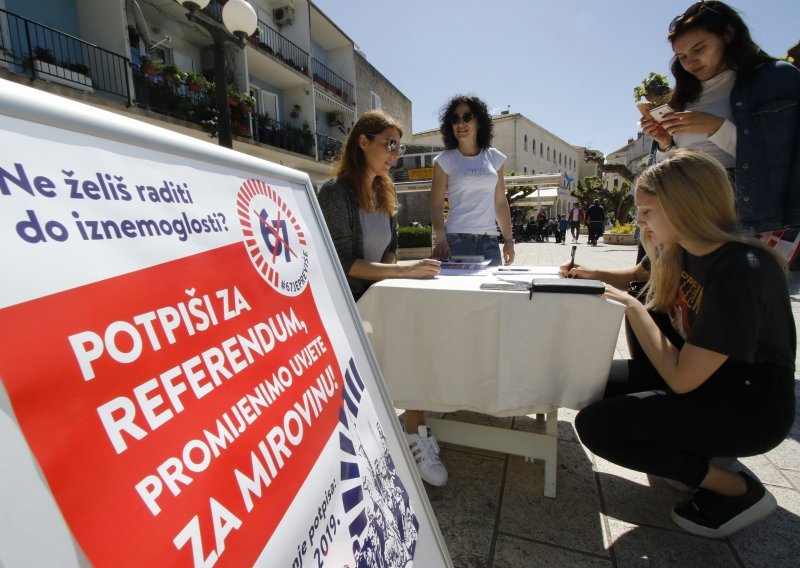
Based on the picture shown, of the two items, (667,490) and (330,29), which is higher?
(330,29)

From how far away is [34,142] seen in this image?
519 mm

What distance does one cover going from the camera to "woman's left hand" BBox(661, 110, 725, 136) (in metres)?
1.93

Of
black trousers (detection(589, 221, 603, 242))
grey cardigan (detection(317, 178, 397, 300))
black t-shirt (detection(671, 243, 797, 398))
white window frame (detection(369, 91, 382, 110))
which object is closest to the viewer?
black t-shirt (detection(671, 243, 797, 398))

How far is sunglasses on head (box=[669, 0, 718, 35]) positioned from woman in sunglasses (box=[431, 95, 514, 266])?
3.45ft

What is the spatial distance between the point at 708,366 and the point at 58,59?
11.1 m

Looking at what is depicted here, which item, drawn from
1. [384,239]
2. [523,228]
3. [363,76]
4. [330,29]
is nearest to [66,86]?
[384,239]

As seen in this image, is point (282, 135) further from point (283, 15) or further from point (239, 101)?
point (283, 15)

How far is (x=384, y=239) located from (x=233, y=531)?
69.9 inches

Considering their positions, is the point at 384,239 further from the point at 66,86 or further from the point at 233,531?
the point at 66,86

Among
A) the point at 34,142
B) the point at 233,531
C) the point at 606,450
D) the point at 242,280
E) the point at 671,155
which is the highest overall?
the point at 671,155

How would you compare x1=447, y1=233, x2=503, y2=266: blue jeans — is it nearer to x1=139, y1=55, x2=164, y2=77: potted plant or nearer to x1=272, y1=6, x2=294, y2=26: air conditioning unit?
x1=139, y1=55, x2=164, y2=77: potted plant

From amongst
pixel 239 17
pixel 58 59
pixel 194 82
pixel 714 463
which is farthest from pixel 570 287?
pixel 194 82

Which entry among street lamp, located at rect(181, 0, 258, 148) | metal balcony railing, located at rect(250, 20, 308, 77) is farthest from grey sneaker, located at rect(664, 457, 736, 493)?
metal balcony railing, located at rect(250, 20, 308, 77)

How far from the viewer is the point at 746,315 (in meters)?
1.31
